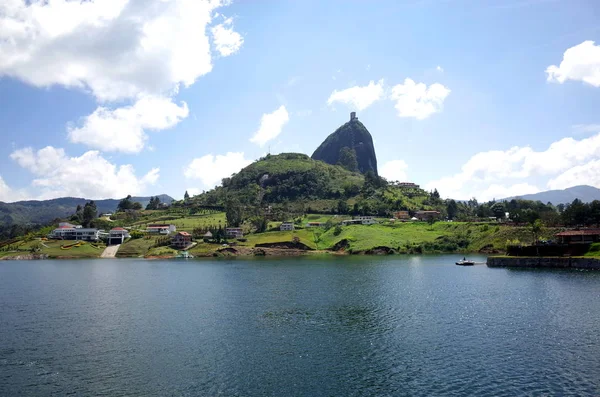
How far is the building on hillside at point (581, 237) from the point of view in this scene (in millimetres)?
118812

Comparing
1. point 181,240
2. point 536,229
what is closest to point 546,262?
point 536,229

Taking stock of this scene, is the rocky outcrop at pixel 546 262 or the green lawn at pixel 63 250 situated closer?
the rocky outcrop at pixel 546 262

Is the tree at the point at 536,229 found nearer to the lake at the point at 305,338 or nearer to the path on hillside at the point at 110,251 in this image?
the lake at the point at 305,338

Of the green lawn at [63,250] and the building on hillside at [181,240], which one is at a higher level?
the building on hillside at [181,240]

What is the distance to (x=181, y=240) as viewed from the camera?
19112cm

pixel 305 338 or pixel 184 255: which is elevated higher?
pixel 184 255

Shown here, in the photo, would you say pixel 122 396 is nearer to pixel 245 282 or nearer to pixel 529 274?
pixel 245 282

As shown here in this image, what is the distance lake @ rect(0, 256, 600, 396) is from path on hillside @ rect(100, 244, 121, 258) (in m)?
90.7

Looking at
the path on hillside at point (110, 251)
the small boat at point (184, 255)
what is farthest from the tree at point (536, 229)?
the path on hillside at point (110, 251)

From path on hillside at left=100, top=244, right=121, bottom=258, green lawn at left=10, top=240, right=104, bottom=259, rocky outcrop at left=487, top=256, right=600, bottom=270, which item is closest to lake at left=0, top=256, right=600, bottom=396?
rocky outcrop at left=487, top=256, right=600, bottom=270

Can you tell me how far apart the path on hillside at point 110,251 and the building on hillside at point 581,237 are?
17276 centimetres

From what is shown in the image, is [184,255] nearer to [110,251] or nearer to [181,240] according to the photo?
[181,240]

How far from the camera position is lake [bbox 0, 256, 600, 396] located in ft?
121

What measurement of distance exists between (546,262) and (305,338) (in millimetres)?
97468
